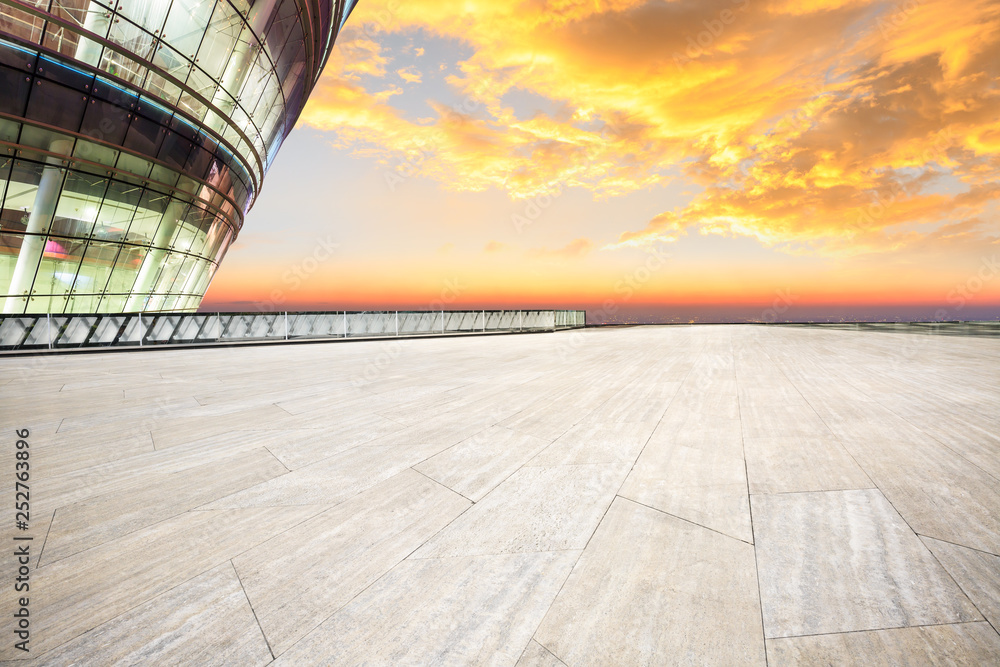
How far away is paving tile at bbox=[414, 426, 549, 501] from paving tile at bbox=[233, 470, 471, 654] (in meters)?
0.15

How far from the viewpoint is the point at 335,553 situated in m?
1.73

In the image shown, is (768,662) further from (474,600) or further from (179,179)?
(179,179)

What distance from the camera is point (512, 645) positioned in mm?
1218

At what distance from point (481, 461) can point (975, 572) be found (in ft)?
7.45

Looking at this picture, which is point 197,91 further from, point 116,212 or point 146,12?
point 116,212

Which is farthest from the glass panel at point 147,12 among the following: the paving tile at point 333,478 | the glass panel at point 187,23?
the paving tile at point 333,478

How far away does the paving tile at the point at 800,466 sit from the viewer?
234 cm

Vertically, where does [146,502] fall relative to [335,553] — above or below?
below

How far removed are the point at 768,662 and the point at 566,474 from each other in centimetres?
144

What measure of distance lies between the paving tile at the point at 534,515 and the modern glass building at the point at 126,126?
23531 mm

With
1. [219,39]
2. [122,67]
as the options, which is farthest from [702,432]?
[122,67]

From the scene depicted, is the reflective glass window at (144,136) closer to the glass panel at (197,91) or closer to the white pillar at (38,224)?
the glass panel at (197,91)

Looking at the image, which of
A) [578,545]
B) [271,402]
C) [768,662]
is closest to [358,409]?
[271,402]

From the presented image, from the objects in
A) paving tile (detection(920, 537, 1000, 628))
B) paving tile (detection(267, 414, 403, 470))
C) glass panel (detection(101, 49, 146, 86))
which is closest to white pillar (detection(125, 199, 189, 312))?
glass panel (detection(101, 49, 146, 86))
